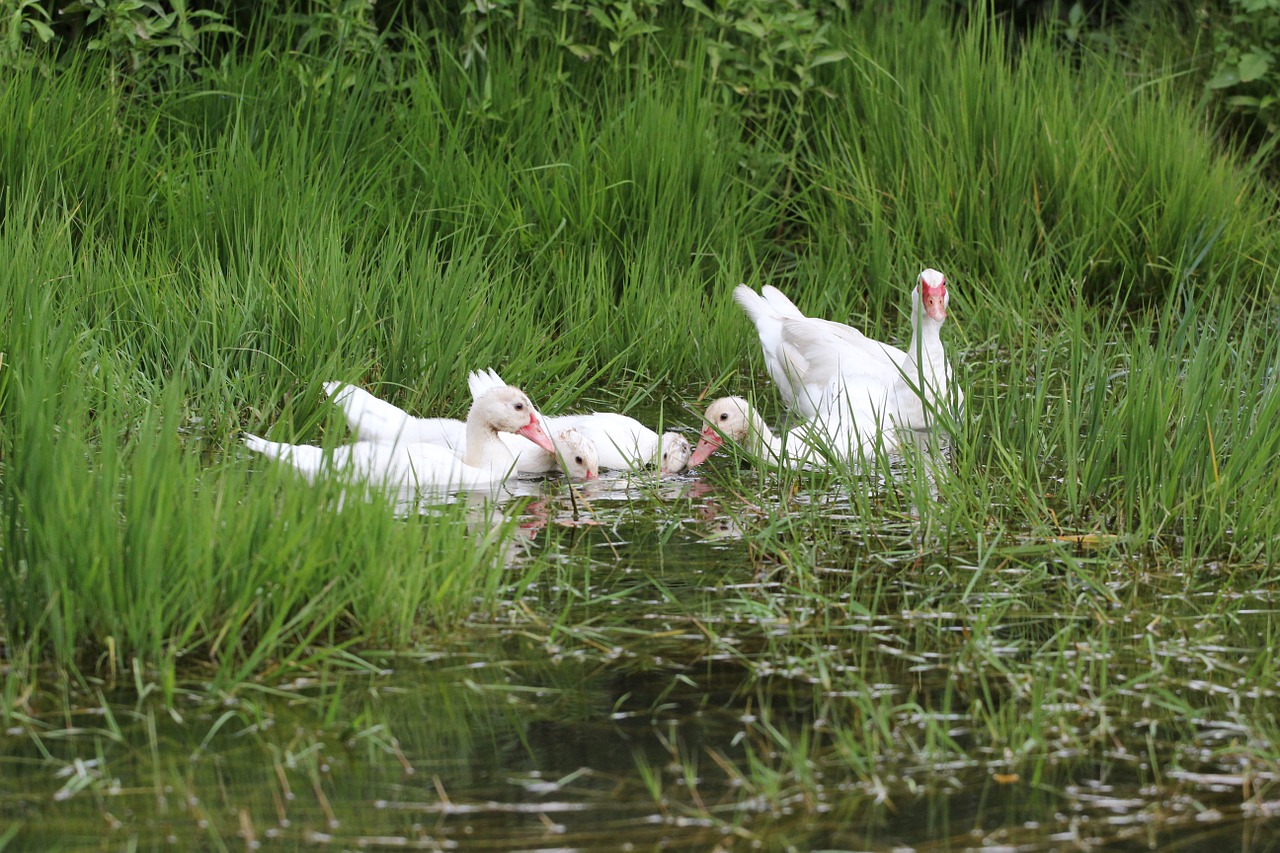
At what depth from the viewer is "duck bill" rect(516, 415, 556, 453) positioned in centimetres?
577

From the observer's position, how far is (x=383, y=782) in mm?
3281

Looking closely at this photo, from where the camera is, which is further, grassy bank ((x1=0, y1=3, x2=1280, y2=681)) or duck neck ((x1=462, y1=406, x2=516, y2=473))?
duck neck ((x1=462, y1=406, x2=516, y2=473))

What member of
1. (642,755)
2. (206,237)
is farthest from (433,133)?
(642,755)

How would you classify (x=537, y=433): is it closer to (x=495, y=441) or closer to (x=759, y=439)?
(x=495, y=441)

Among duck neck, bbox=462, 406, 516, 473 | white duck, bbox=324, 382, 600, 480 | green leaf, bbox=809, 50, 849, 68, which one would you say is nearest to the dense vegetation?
green leaf, bbox=809, 50, 849, 68

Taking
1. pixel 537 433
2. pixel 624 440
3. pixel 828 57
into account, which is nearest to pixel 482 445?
pixel 537 433

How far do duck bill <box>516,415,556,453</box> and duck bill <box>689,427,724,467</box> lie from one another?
1.62 ft

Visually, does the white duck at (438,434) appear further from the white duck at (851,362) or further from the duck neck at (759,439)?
the white duck at (851,362)

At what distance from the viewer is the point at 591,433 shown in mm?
5941

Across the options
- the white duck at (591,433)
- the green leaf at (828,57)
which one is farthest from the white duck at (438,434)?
the green leaf at (828,57)

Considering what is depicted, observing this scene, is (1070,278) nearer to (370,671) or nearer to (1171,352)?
(1171,352)

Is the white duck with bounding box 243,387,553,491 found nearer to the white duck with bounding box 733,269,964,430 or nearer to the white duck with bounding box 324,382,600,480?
the white duck with bounding box 324,382,600,480

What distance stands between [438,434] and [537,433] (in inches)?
14.8

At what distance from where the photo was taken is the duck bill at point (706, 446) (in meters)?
5.88
